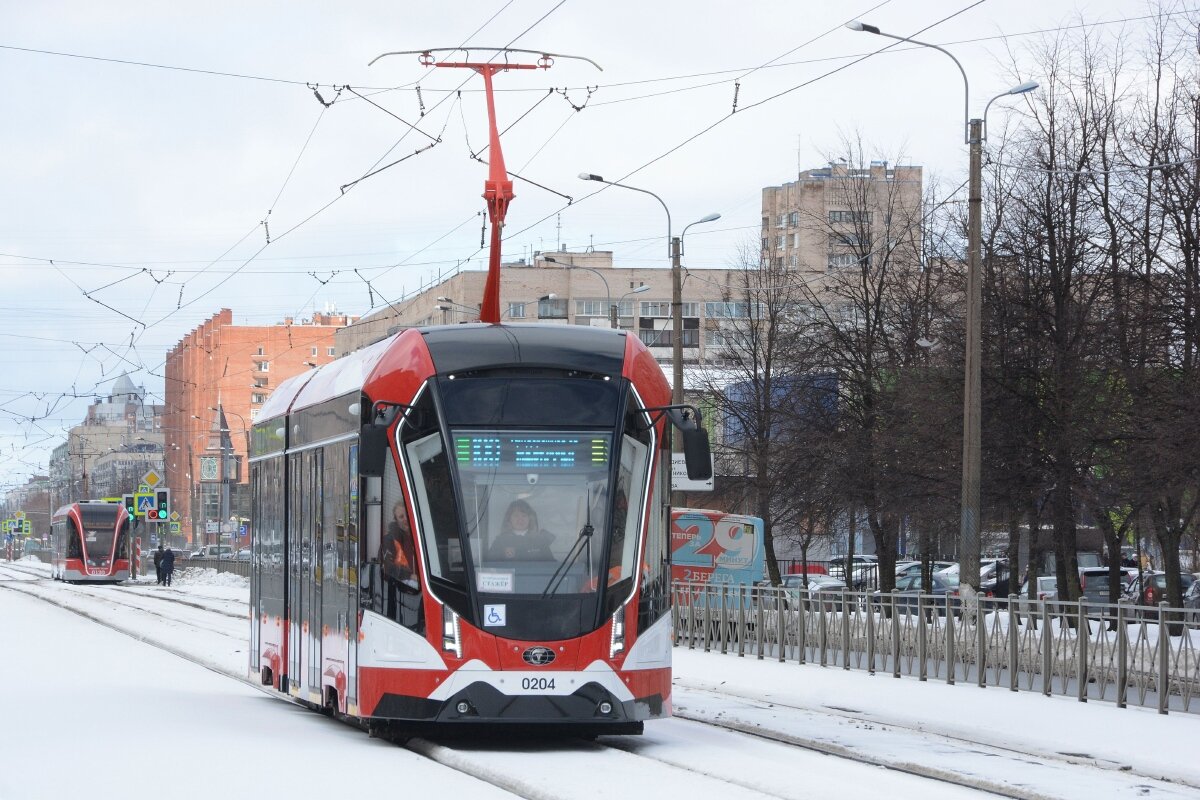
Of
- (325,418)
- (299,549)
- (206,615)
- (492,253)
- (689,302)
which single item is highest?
(689,302)

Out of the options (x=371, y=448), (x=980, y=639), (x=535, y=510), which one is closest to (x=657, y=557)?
(x=535, y=510)

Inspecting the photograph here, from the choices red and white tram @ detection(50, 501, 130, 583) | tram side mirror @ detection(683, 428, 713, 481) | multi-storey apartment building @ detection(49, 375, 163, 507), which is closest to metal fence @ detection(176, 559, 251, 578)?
red and white tram @ detection(50, 501, 130, 583)

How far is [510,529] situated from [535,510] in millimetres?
216

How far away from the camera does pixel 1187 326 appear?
2797cm

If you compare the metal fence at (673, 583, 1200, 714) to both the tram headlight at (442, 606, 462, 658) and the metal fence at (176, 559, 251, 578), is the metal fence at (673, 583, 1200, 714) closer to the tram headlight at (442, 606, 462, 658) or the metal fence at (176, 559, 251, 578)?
the tram headlight at (442, 606, 462, 658)

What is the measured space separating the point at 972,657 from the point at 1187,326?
9668 mm

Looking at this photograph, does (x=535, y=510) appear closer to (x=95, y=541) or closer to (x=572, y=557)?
(x=572, y=557)

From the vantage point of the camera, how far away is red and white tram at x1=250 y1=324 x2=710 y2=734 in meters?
12.2

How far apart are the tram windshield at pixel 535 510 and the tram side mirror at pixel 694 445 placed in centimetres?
50

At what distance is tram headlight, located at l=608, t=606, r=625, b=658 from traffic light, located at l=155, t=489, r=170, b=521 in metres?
45.7

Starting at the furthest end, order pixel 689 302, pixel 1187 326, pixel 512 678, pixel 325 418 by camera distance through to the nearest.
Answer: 1. pixel 689 302
2. pixel 1187 326
3. pixel 325 418
4. pixel 512 678

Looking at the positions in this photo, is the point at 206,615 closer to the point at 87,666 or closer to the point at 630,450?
the point at 87,666

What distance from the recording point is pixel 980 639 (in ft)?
66.7

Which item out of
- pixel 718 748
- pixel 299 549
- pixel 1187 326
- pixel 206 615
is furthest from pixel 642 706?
pixel 206 615
